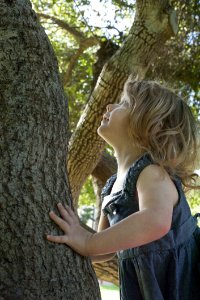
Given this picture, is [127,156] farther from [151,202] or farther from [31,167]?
[31,167]

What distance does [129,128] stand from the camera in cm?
205

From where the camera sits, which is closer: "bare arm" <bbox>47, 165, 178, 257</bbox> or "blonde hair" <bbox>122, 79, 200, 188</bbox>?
"bare arm" <bbox>47, 165, 178, 257</bbox>

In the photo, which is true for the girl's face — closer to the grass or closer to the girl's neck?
the girl's neck

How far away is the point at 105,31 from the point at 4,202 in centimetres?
479

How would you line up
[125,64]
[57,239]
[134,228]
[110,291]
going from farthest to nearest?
1. [110,291]
2. [125,64]
3. [134,228]
4. [57,239]

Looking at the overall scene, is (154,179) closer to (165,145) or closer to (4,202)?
(165,145)

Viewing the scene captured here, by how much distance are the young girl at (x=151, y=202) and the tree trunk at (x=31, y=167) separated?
12 cm

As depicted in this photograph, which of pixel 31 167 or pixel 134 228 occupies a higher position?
pixel 31 167

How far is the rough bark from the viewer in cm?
428

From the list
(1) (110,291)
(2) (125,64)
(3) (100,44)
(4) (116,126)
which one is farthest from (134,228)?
(1) (110,291)

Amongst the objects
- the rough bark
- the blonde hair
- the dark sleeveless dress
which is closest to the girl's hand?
the dark sleeveless dress

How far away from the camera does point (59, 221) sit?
156 centimetres

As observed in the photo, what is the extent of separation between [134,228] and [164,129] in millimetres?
495

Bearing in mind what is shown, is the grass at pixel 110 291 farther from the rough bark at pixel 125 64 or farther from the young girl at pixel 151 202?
the young girl at pixel 151 202
